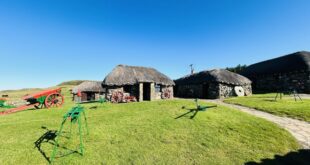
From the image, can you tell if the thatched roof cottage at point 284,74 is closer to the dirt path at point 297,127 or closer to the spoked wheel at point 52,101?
the dirt path at point 297,127

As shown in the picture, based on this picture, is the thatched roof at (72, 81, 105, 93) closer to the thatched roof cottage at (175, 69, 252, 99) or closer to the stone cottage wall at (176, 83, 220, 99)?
the stone cottage wall at (176, 83, 220, 99)

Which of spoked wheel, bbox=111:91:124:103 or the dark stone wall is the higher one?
the dark stone wall

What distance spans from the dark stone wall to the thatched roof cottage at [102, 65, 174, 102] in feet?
59.1

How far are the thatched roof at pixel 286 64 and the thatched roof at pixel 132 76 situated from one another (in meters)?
18.7

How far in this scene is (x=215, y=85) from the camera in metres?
24.7

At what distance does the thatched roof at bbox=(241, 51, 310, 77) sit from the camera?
2539cm

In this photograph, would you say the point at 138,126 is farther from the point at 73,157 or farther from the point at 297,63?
the point at 297,63

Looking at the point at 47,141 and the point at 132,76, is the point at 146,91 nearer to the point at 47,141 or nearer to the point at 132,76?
the point at 132,76

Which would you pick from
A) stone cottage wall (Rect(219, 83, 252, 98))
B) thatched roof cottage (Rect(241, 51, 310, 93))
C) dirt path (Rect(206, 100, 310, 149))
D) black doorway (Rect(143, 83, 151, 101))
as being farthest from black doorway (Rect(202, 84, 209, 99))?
dirt path (Rect(206, 100, 310, 149))

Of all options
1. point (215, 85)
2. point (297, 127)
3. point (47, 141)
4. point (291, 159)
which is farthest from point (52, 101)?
point (215, 85)

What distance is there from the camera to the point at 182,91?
1276 inches

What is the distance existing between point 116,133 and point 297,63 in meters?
30.6

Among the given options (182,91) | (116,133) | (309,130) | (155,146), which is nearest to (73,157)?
(116,133)

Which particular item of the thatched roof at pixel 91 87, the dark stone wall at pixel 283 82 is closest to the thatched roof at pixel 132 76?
the thatched roof at pixel 91 87
